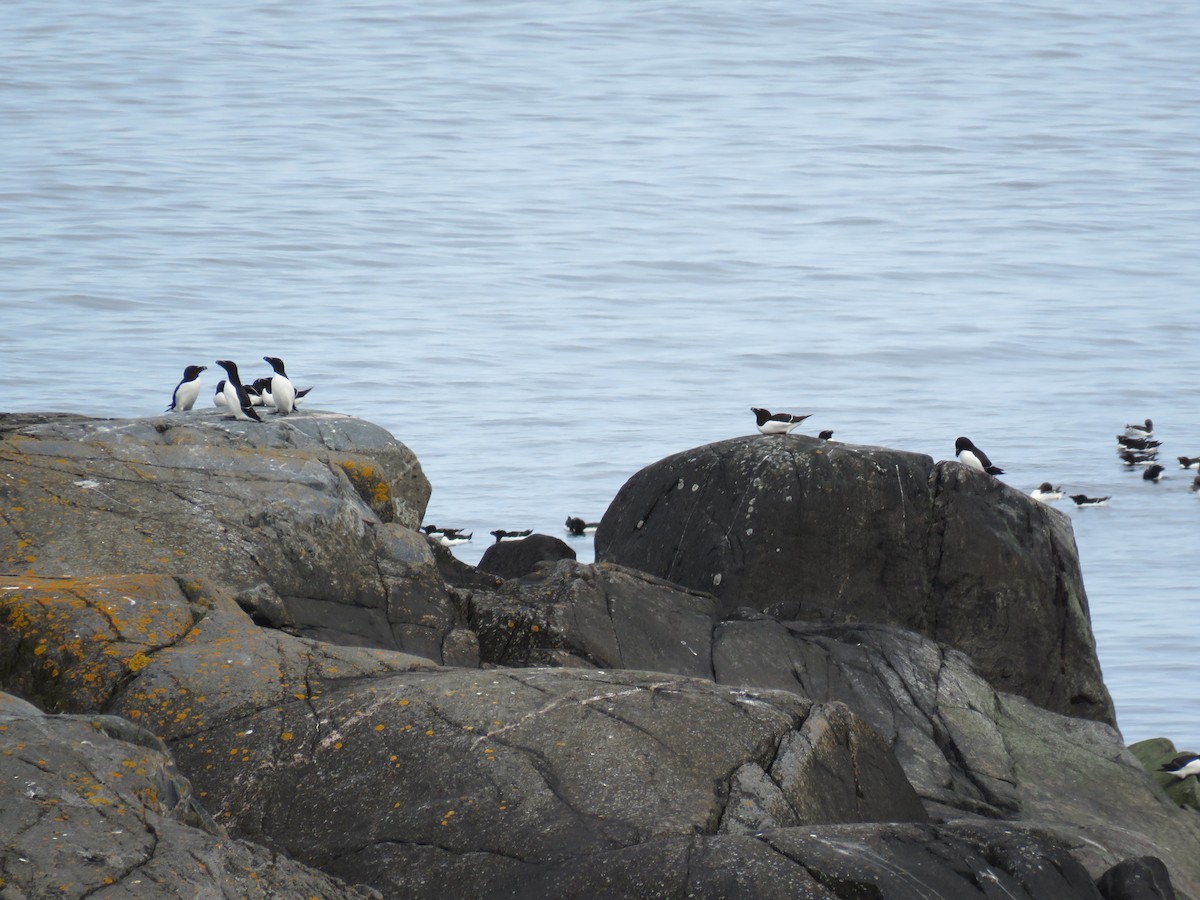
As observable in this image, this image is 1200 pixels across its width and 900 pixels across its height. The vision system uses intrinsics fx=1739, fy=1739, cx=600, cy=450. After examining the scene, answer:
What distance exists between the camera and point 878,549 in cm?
1322

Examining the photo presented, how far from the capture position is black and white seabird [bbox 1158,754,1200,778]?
1278cm

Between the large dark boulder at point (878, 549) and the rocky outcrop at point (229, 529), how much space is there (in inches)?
116

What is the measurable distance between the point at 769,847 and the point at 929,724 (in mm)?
5013

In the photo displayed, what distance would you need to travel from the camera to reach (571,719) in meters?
7.55

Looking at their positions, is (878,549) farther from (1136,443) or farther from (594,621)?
(1136,443)

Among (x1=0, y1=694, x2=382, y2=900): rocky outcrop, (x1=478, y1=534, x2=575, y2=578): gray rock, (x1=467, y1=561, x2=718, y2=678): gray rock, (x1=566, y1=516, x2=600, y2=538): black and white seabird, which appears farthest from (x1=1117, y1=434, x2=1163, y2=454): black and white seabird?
(x1=0, y1=694, x2=382, y2=900): rocky outcrop

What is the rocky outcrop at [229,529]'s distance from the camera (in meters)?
9.30

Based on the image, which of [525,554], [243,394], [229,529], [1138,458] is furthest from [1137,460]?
[229,529]

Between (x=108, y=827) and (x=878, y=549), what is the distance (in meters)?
8.48

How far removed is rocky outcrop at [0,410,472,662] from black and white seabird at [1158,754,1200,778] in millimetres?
→ 5870

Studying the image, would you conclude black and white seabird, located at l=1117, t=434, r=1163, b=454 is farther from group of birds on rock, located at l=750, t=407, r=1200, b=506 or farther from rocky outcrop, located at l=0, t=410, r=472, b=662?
rocky outcrop, located at l=0, t=410, r=472, b=662

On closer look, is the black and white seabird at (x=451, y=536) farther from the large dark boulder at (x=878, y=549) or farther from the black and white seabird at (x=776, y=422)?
the large dark boulder at (x=878, y=549)

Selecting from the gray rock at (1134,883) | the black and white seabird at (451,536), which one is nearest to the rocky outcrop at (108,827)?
the gray rock at (1134,883)

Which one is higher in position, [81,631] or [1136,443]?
[81,631]
